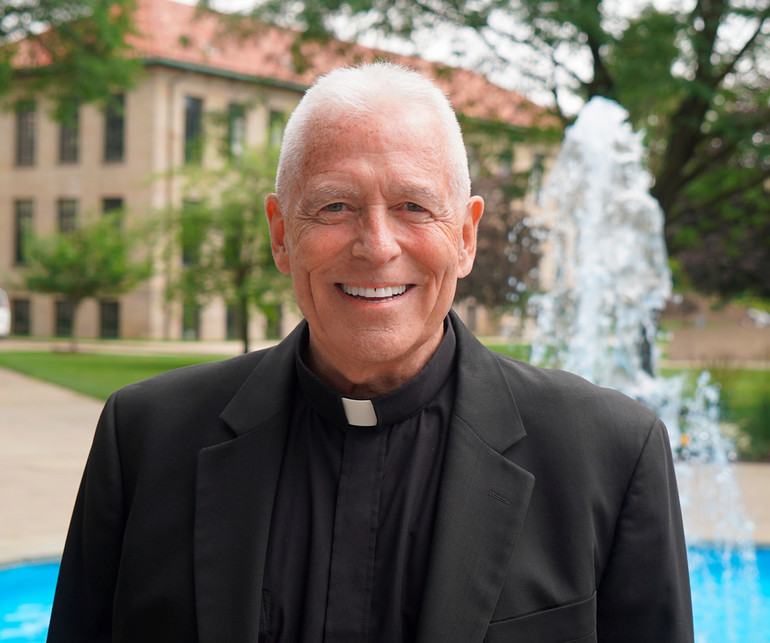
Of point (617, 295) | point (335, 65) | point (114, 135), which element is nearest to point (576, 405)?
point (617, 295)

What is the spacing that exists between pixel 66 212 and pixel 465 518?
4209 cm

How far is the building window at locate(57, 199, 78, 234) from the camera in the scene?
40.7 meters

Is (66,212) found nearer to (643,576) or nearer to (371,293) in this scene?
(371,293)

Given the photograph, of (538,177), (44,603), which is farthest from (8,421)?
(538,177)

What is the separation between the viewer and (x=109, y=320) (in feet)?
127

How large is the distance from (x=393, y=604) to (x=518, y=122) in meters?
15.1

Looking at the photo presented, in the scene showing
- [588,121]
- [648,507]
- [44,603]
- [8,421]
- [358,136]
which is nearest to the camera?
[358,136]

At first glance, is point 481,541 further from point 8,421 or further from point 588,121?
point 8,421

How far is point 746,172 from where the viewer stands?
15.5 metres

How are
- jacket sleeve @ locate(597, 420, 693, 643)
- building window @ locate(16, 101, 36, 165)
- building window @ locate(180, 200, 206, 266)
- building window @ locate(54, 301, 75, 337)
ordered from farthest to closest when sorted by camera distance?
1. building window @ locate(16, 101, 36, 165)
2. building window @ locate(54, 301, 75, 337)
3. building window @ locate(180, 200, 206, 266)
4. jacket sleeve @ locate(597, 420, 693, 643)

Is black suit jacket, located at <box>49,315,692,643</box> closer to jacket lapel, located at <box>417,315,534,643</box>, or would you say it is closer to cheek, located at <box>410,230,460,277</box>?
jacket lapel, located at <box>417,315,534,643</box>

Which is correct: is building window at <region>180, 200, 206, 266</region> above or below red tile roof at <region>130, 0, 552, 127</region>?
below

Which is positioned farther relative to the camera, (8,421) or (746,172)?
(746,172)

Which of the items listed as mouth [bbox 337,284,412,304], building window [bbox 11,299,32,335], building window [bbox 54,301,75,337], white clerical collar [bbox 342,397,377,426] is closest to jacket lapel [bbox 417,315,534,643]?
white clerical collar [bbox 342,397,377,426]
